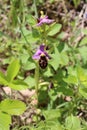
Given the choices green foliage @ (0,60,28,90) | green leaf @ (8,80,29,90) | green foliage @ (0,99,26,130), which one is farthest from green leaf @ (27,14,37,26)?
green foliage @ (0,99,26,130)

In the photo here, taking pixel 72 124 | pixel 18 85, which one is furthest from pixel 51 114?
pixel 18 85

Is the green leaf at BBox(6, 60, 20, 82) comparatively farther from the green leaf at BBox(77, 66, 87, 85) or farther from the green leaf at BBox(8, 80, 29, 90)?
the green leaf at BBox(77, 66, 87, 85)

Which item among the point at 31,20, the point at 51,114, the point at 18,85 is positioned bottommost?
the point at 51,114

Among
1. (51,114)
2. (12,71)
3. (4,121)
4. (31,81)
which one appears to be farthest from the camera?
(31,81)

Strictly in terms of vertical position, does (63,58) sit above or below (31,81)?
above

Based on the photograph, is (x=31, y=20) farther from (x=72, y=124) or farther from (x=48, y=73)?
(x=72, y=124)

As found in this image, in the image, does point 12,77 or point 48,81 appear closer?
point 12,77
